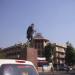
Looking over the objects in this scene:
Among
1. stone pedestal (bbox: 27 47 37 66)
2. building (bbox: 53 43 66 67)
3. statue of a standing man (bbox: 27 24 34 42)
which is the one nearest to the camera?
stone pedestal (bbox: 27 47 37 66)

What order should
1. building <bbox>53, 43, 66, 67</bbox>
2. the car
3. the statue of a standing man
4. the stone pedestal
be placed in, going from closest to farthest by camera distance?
the car → the stone pedestal → the statue of a standing man → building <bbox>53, 43, 66, 67</bbox>

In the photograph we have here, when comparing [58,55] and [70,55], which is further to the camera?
[58,55]

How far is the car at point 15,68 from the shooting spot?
6746 mm

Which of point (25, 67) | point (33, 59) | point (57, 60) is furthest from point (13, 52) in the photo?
point (25, 67)

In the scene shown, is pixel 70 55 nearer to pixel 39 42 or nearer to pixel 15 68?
pixel 39 42

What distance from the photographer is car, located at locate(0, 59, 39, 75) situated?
6.75 meters

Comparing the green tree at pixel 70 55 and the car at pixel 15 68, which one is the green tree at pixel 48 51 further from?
the car at pixel 15 68

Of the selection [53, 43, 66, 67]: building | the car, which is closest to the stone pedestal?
the car

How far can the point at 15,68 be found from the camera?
695 centimetres

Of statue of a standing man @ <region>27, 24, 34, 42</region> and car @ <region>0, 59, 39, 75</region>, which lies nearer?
car @ <region>0, 59, 39, 75</region>

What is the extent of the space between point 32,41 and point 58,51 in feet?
59.8

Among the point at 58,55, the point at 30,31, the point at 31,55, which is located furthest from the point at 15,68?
the point at 58,55

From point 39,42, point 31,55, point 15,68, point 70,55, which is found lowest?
point 15,68

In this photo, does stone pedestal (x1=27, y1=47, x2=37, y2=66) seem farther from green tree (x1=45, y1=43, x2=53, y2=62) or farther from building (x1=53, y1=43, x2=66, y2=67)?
building (x1=53, y1=43, x2=66, y2=67)
